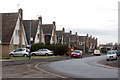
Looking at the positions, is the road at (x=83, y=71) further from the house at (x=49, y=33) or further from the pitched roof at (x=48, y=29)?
the pitched roof at (x=48, y=29)

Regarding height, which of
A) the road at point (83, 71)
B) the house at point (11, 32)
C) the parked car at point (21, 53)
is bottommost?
the road at point (83, 71)

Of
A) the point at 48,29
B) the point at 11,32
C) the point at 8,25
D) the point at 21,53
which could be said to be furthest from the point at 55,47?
the point at 48,29

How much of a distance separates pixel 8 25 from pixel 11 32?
236 cm

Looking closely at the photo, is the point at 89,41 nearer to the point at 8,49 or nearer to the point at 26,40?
the point at 26,40

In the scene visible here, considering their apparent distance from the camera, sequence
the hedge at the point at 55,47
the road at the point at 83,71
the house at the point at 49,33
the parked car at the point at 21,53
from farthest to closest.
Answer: the house at the point at 49,33, the hedge at the point at 55,47, the parked car at the point at 21,53, the road at the point at 83,71

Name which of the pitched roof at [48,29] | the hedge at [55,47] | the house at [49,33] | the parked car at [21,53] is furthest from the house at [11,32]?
the pitched roof at [48,29]

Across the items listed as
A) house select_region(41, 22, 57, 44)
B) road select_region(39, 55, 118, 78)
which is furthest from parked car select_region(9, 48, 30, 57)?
house select_region(41, 22, 57, 44)

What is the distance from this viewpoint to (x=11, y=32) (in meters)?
46.3

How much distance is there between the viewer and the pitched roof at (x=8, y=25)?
44.9m

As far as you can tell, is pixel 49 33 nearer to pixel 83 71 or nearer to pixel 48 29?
pixel 48 29

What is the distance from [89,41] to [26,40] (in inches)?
3259

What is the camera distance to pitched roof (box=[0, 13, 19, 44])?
44.9 metres

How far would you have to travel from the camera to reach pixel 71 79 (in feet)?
41.0

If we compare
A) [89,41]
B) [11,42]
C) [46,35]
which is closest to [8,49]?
[11,42]
